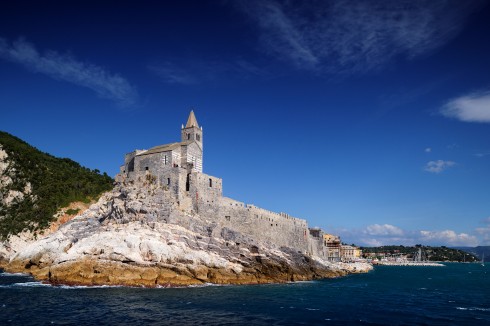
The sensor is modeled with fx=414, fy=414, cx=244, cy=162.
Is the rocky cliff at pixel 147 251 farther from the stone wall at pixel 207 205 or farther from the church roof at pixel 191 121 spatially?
the church roof at pixel 191 121

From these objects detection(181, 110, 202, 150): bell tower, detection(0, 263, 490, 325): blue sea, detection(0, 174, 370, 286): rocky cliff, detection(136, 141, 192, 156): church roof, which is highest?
detection(181, 110, 202, 150): bell tower

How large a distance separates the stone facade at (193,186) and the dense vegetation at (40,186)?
17.9 m

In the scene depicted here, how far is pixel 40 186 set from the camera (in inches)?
2522

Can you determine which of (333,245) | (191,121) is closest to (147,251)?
(191,121)

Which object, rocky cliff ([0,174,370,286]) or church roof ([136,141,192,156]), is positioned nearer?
rocky cliff ([0,174,370,286])

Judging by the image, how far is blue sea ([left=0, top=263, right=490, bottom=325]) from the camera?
2383cm

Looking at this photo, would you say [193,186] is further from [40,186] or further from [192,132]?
[40,186]

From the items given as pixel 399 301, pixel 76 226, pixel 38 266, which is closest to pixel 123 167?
pixel 76 226

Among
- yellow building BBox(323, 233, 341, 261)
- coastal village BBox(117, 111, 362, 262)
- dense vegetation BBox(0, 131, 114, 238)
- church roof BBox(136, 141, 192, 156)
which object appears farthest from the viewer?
yellow building BBox(323, 233, 341, 261)

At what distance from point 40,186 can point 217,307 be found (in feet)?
155

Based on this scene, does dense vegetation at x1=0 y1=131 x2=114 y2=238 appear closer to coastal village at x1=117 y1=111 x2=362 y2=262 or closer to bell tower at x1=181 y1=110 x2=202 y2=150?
coastal village at x1=117 y1=111 x2=362 y2=262

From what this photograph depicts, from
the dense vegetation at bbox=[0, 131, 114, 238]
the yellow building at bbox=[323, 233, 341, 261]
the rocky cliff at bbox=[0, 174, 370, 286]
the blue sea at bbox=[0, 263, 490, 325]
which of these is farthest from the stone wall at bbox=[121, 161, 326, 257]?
the yellow building at bbox=[323, 233, 341, 261]

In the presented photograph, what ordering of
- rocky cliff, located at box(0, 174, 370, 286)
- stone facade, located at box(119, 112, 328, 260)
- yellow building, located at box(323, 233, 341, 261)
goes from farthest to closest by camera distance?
yellow building, located at box(323, 233, 341, 261) → stone facade, located at box(119, 112, 328, 260) → rocky cliff, located at box(0, 174, 370, 286)

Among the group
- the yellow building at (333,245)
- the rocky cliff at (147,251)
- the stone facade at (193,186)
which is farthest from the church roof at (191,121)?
the yellow building at (333,245)
